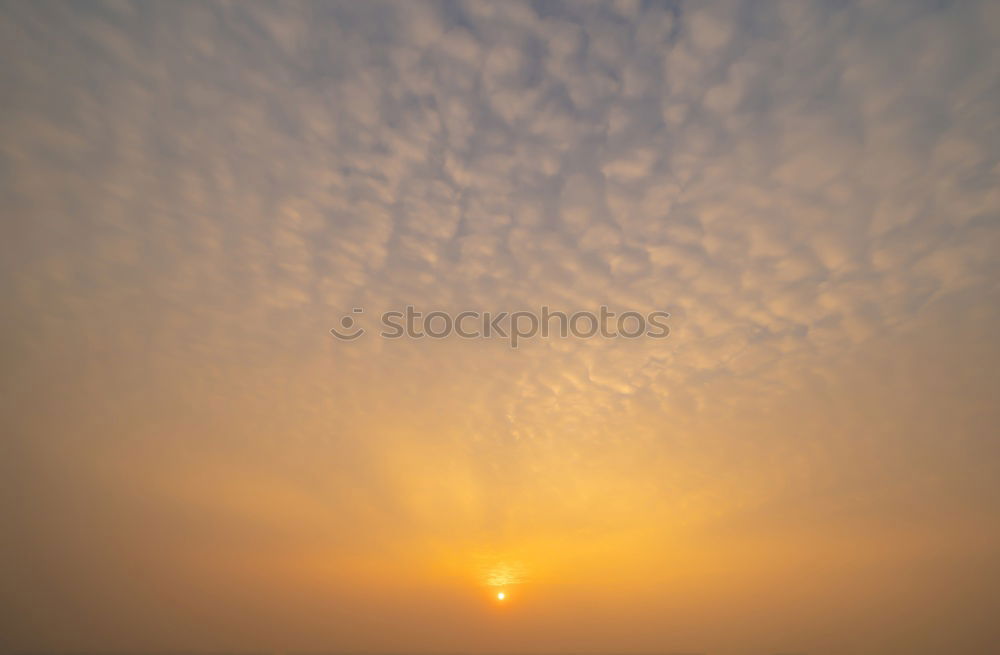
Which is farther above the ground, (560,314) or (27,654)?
(560,314)

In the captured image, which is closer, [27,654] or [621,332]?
[621,332]

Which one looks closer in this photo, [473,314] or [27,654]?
[473,314]

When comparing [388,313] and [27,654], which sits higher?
[388,313]

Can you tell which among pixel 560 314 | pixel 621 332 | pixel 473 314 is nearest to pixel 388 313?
pixel 473 314

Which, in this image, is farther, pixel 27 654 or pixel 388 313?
pixel 27 654

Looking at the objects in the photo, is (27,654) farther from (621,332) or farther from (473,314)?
(621,332)

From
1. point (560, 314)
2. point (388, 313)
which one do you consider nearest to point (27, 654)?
point (388, 313)

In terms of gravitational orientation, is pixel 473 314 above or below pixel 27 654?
above

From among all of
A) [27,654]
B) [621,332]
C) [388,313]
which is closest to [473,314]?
[388,313]

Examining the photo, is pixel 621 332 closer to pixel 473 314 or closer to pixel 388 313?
pixel 473 314
